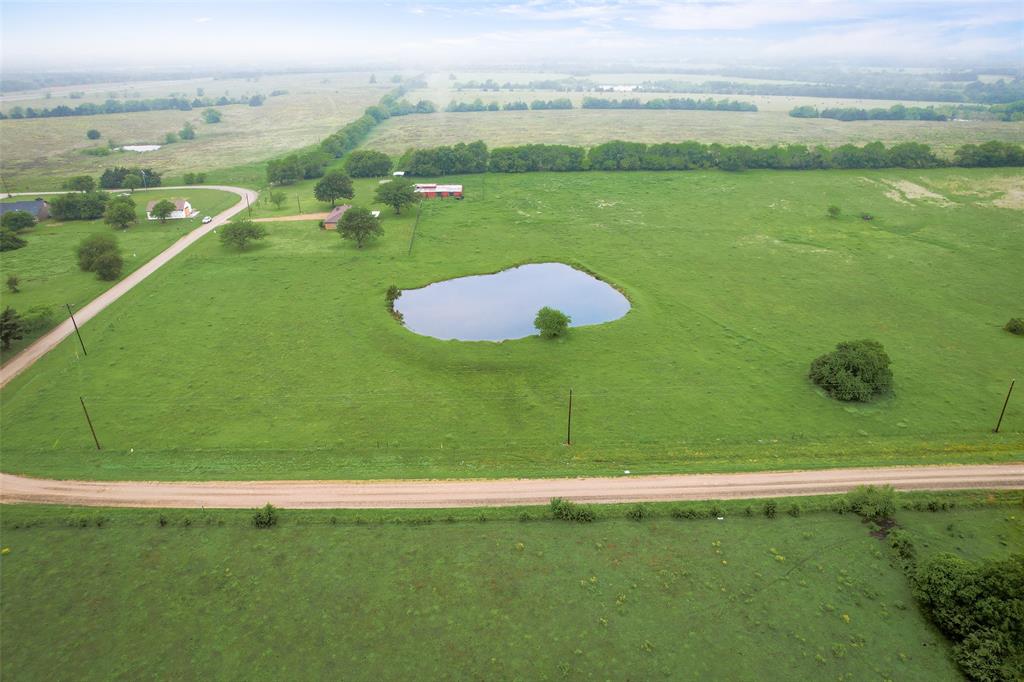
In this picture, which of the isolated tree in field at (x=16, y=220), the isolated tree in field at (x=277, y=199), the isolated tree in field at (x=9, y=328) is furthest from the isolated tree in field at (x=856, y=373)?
the isolated tree in field at (x=16, y=220)

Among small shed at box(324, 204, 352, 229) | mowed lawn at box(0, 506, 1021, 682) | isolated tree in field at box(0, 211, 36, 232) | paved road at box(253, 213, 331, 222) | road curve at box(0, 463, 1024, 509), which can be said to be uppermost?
isolated tree in field at box(0, 211, 36, 232)

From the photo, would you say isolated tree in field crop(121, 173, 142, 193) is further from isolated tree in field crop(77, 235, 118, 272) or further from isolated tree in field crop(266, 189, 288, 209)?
isolated tree in field crop(77, 235, 118, 272)

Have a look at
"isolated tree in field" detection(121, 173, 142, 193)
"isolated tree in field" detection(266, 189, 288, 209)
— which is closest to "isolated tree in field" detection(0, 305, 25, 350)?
"isolated tree in field" detection(266, 189, 288, 209)

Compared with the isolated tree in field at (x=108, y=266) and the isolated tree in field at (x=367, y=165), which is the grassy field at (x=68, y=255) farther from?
the isolated tree in field at (x=367, y=165)

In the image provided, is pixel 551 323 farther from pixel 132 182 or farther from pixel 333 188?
pixel 132 182

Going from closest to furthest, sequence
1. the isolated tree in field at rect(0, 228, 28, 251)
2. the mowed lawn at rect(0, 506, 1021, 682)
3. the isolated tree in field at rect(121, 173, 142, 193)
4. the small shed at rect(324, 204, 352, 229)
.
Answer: the mowed lawn at rect(0, 506, 1021, 682)
the isolated tree in field at rect(0, 228, 28, 251)
the small shed at rect(324, 204, 352, 229)
the isolated tree in field at rect(121, 173, 142, 193)
